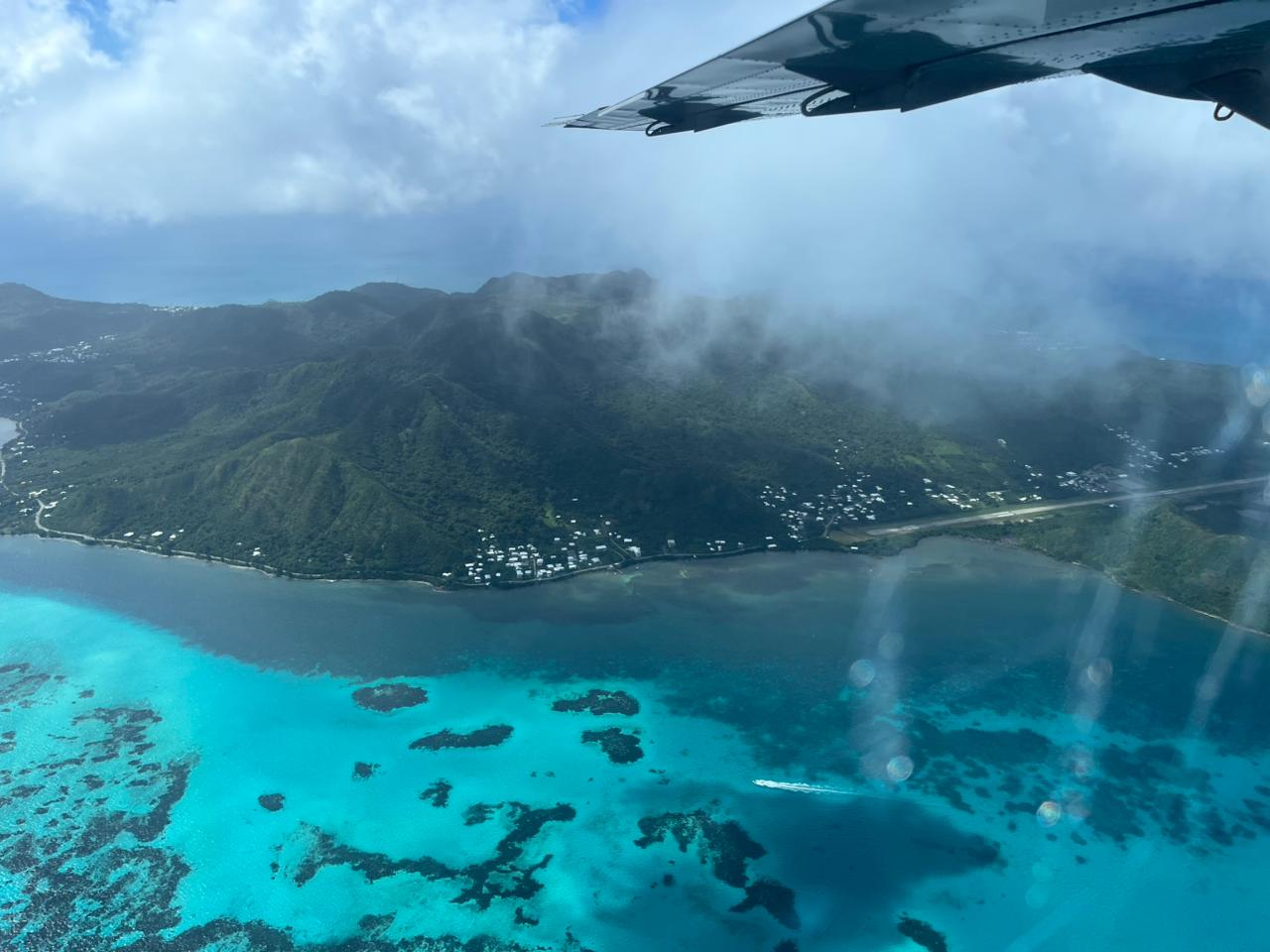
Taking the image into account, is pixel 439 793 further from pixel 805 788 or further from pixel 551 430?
pixel 551 430

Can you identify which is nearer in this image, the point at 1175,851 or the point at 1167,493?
the point at 1175,851

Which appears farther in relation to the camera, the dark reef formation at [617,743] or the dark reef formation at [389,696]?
the dark reef formation at [389,696]

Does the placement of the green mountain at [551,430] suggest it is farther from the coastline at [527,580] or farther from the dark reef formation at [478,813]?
the dark reef formation at [478,813]

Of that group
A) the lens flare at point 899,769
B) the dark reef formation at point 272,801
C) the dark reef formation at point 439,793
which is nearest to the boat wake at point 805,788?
the lens flare at point 899,769

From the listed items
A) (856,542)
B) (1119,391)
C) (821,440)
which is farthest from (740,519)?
(1119,391)

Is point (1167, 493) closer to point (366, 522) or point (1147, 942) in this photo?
point (1147, 942)

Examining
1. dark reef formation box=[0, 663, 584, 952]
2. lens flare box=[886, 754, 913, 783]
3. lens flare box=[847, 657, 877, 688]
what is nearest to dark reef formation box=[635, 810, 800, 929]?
dark reef formation box=[0, 663, 584, 952]
